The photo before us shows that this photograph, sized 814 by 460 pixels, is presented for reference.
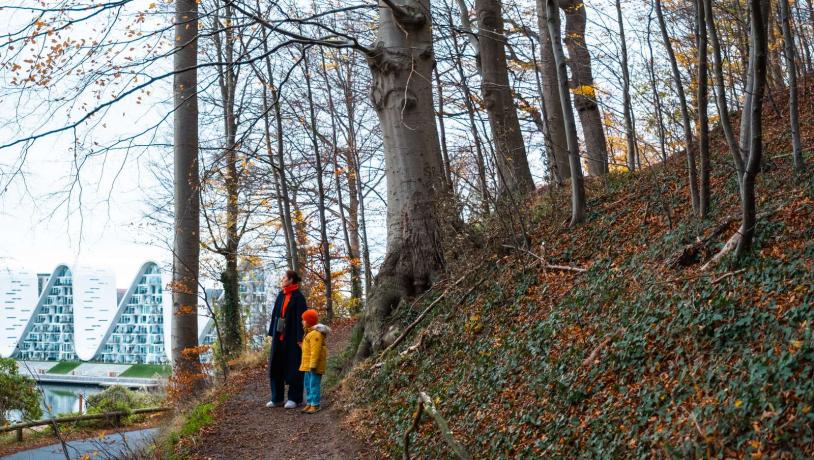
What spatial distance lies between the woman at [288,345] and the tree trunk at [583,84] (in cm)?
640

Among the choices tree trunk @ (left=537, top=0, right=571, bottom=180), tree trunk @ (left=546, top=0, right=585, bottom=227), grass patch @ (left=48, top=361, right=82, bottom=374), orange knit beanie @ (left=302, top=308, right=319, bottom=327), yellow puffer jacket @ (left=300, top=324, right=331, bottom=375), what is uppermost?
tree trunk @ (left=537, top=0, right=571, bottom=180)

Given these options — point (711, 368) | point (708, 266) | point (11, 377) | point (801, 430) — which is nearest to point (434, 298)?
point (708, 266)

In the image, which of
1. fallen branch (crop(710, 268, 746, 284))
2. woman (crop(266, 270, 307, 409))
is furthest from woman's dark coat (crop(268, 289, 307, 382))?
fallen branch (crop(710, 268, 746, 284))

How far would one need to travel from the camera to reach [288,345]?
9398 mm

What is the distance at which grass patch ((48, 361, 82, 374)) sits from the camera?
124 ft

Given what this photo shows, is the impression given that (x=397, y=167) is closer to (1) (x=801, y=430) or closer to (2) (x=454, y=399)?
(2) (x=454, y=399)

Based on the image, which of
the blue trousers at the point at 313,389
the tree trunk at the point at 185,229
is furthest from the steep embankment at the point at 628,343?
the tree trunk at the point at 185,229

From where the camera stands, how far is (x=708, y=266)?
550 centimetres

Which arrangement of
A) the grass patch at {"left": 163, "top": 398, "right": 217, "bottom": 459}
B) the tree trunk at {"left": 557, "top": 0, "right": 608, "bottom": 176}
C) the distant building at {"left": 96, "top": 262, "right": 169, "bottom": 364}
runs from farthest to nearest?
1. the distant building at {"left": 96, "top": 262, "right": 169, "bottom": 364}
2. the tree trunk at {"left": 557, "top": 0, "right": 608, "bottom": 176}
3. the grass patch at {"left": 163, "top": 398, "right": 217, "bottom": 459}

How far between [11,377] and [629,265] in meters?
22.1

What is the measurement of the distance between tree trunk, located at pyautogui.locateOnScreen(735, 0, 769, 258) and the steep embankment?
0.18 metres

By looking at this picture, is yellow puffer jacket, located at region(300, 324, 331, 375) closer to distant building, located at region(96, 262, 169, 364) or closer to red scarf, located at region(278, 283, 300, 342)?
red scarf, located at region(278, 283, 300, 342)

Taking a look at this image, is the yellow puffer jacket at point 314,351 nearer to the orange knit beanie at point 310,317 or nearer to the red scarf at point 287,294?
the orange knit beanie at point 310,317

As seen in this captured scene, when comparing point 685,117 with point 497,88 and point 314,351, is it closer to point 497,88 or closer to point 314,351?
point 314,351
